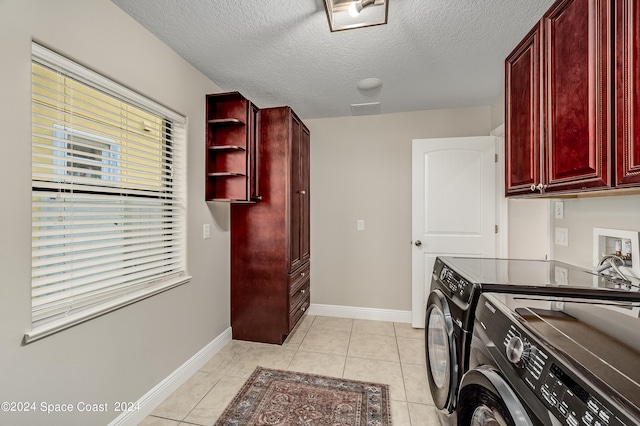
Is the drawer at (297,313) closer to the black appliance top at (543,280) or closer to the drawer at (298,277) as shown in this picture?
the drawer at (298,277)

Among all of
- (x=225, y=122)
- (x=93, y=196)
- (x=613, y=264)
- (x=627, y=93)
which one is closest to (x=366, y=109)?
(x=225, y=122)

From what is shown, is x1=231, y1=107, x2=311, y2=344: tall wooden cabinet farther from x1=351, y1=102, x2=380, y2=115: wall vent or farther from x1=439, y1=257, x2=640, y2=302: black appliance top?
x1=439, y1=257, x2=640, y2=302: black appliance top

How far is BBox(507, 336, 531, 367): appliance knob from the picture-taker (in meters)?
0.72

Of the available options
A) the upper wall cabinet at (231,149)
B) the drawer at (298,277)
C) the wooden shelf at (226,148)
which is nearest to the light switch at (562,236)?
the drawer at (298,277)

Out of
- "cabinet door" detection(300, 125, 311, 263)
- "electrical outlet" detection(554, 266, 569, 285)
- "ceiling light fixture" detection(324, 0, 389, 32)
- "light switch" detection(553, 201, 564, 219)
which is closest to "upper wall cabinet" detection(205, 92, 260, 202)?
"cabinet door" detection(300, 125, 311, 263)

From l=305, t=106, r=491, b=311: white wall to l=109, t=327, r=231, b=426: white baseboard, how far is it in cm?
129

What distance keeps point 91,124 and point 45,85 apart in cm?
22

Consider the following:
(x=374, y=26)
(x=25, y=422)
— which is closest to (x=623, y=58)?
(x=374, y=26)

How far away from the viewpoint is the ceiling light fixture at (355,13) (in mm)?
1365

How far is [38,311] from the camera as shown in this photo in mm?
1150

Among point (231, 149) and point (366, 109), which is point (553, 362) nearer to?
point (231, 149)

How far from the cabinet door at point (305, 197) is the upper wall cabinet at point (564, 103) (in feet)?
5.95

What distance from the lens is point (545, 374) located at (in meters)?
0.64

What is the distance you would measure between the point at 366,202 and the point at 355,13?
6.55ft
